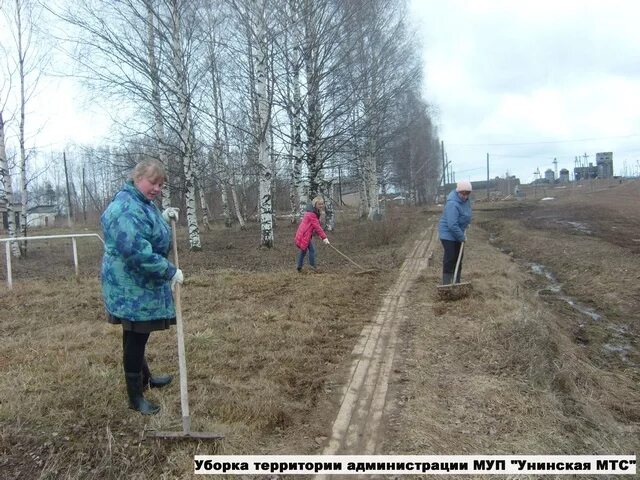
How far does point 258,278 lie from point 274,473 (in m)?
6.22

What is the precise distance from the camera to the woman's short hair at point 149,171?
340 centimetres

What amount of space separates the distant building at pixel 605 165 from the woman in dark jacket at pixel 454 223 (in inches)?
3288

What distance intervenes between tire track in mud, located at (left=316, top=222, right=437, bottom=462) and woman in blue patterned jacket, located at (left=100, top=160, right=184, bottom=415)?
141 centimetres

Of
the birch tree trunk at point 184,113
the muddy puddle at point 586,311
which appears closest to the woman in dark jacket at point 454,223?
the muddy puddle at point 586,311

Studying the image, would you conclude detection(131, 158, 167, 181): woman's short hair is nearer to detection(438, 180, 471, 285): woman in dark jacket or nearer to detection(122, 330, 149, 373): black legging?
detection(122, 330, 149, 373): black legging

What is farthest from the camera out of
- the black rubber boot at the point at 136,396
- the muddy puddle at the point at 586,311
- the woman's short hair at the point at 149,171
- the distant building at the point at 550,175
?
the distant building at the point at 550,175

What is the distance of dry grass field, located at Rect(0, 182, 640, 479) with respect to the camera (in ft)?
10.5

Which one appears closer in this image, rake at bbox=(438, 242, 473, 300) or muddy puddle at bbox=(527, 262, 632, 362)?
muddy puddle at bbox=(527, 262, 632, 362)

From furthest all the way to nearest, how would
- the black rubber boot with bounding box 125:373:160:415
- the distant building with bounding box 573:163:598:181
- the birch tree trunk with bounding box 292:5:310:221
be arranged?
the distant building with bounding box 573:163:598:181 → the birch tree trunk with bounding box 292:5:310:221 → the black rubber boot with bounding box 125:373:160:415

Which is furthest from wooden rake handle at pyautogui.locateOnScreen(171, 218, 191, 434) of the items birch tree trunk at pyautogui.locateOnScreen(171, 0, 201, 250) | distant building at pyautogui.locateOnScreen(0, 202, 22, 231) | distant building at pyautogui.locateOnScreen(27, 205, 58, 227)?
distant building at pyautogui.locateOnScreen(27, 205, 58, 227)

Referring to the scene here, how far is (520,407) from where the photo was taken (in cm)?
373

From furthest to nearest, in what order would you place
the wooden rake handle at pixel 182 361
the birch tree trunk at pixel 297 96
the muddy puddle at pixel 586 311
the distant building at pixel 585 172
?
1. the distant building at pixel 585 172
2. the birch tree trunk at pixel 297 96
3. the muddy puddle at pixel 586 311
4. the wooden rake handle at pixel 182 361

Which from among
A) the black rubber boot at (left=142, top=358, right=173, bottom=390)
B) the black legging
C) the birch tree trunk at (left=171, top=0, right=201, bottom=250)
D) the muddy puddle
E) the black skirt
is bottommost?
the muddy puddle

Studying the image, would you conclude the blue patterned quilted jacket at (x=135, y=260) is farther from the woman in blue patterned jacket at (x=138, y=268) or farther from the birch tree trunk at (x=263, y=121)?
the birch tree trunk at (x=263, y=121)
